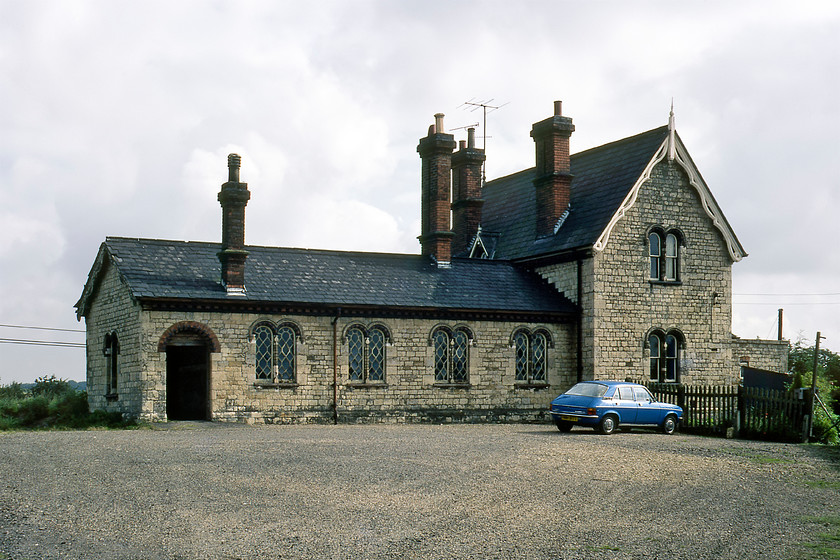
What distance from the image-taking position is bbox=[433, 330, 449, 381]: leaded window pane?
28.7 m

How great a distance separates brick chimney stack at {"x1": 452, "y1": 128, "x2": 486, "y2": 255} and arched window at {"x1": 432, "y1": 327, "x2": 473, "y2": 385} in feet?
27.5

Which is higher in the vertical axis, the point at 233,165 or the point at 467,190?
the point at 467,190

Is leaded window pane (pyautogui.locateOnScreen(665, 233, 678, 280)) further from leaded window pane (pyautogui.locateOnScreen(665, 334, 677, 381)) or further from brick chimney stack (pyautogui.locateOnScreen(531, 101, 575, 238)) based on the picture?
brick chimney stack (pyautogui.locateOnScreen(531, 101, 575, 238))

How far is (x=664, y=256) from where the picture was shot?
31156mm

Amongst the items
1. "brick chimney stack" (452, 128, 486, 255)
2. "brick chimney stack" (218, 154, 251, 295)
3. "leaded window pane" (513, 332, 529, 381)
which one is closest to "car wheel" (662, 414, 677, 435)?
"leaded window pane" (513, 332, 529, 381)

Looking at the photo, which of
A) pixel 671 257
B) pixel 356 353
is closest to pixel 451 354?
pixel 356 353

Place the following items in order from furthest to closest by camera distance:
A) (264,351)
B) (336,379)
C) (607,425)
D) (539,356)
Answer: (539,356), (336,379), (264,351), (607,425)

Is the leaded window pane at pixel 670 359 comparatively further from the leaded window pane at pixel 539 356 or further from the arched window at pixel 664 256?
the leaded window pane at pixel 539 356

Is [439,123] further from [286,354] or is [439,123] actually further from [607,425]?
[607,425]

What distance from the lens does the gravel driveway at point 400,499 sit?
902cm

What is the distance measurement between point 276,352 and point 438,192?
28.3 ft

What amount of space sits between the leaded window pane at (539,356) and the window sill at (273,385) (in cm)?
810

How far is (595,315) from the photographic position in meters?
29.8

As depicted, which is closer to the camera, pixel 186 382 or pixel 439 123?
pixel 186 382
